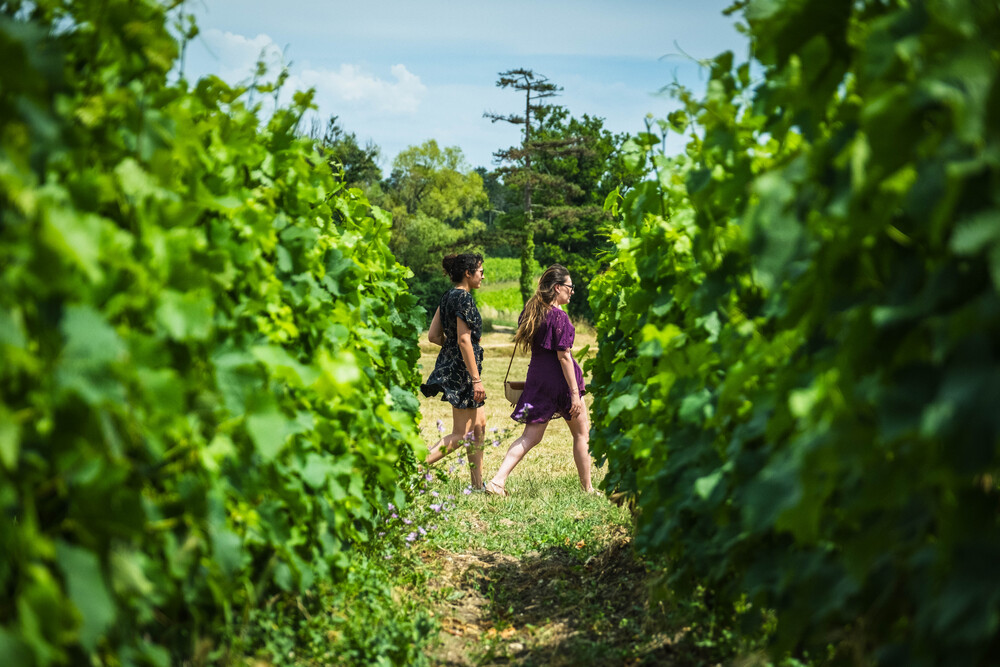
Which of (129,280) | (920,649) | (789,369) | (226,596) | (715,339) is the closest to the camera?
(920,649)

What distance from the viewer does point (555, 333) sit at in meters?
6.09

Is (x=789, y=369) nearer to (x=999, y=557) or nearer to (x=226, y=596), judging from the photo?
(x=999, y=557)

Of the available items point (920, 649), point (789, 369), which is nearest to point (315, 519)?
point (789, 369)

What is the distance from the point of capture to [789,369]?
1.91 metres

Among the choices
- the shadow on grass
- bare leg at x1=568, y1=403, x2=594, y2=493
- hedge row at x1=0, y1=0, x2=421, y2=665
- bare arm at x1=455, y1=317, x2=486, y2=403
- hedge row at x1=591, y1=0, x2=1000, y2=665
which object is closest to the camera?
hedge row at x1=591, y1=0, x2=1000, y2=665

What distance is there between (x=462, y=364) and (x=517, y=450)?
2.66 ft

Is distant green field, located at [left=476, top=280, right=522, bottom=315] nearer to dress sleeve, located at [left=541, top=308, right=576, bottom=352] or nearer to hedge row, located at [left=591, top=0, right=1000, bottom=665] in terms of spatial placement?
dress sleeve, located at [left=541, top=308, right=576, bottom=352]

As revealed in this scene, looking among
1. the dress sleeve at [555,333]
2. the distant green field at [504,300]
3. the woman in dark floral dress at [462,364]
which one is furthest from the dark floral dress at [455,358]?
the distant green field at [504,300]

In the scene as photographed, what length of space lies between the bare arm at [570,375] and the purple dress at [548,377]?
0.11 ft

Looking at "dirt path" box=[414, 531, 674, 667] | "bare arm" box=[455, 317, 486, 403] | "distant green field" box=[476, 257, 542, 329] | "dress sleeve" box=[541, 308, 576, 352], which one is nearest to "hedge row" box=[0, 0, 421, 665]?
"dirt path" box=[414, 531, 674, 667]

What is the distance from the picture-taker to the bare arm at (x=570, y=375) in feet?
20.1

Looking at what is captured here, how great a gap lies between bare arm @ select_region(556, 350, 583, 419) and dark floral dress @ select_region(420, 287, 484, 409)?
645mm

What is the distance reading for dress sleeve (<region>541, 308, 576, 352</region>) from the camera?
6.09 meters

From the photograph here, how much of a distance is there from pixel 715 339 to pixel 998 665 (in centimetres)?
137
